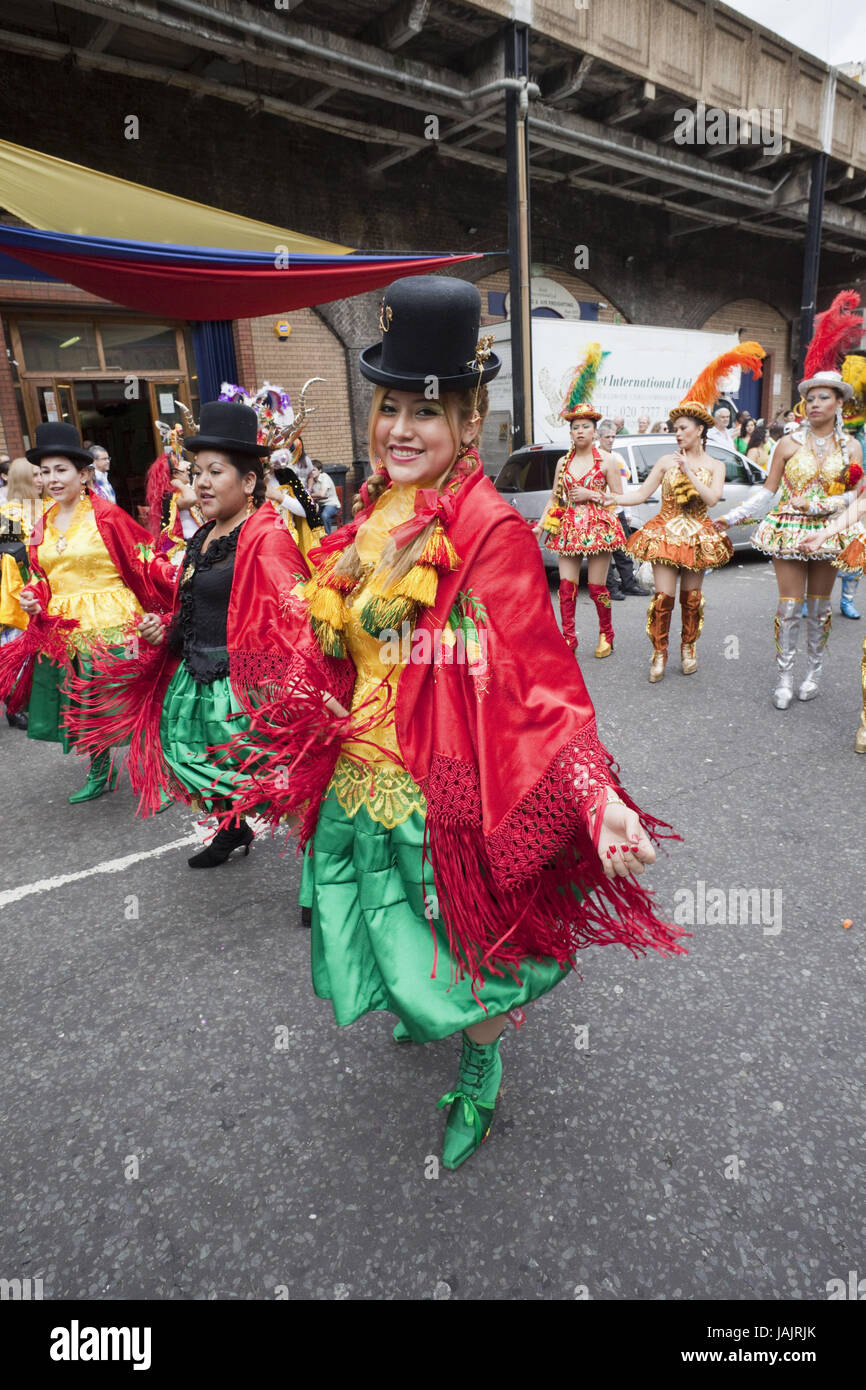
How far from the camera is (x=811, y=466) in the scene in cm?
510

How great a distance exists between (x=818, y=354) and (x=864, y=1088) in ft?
15.9

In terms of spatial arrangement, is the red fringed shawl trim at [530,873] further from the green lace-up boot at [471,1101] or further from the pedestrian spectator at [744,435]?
the pedestrian spectator at [744,435]

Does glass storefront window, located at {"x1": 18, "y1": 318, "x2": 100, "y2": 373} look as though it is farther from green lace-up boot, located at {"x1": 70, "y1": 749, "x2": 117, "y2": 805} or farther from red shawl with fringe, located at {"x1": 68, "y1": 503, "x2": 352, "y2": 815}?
red shawl with fringe, located at {"x1": 68, "y1": 503, "x2": 352, "y2": 815}

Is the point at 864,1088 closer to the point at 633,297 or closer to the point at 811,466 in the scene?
the point at 811,466

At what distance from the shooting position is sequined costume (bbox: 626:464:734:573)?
584 centimetres

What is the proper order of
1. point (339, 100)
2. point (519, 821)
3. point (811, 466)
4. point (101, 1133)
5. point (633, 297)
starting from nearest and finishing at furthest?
point (519, 821), point (101, 1133), point (811, 466), point (339, 100), point (633, 297)

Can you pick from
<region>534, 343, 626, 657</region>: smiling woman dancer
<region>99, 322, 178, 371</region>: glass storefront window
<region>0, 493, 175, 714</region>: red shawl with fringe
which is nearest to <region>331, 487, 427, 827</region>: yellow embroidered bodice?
<region>0, 493, 175, 714</region>: red shawl with fringe

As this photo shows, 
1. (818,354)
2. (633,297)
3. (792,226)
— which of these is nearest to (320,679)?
(818,354)

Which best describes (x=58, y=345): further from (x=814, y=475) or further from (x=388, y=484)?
(x=388, y=484)

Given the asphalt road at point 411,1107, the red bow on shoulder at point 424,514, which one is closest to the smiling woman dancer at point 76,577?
the asphalt road at point 411,1107

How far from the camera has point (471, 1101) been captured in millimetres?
2037

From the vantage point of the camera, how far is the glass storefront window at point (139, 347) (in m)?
10.8

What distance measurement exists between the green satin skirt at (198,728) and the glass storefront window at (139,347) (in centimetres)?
941

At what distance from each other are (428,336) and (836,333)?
15.6 ft
